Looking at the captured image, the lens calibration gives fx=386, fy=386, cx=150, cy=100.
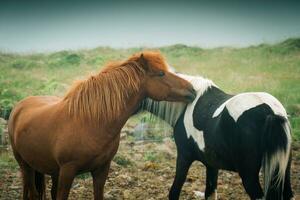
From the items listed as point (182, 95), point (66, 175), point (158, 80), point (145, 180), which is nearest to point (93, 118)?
point (66, 175)

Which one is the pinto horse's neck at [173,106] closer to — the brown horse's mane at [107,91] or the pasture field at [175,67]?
the pasture field at [175,67]

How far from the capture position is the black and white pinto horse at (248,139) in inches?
126

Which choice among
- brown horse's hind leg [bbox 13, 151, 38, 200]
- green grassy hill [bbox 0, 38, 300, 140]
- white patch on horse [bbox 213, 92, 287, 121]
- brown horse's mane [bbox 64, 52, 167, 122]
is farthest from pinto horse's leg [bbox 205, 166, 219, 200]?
green grassy hill [bbox 0, 38, 300, 140]

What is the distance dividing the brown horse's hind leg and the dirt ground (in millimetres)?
759

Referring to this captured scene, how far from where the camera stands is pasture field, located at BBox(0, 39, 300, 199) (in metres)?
5.09

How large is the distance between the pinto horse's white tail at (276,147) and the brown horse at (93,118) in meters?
0.90

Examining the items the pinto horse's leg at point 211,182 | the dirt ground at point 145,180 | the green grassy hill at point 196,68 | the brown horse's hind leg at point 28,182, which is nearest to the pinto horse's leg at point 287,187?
the pinto horse's leg at point 211,182

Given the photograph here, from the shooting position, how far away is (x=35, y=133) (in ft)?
11.8

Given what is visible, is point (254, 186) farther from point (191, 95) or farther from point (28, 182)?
point (28, 182)

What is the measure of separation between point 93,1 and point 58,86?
10.1 ft

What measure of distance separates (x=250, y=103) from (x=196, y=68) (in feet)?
23.3

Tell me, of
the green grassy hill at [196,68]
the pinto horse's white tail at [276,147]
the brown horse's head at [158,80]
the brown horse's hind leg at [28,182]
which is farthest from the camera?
the green grassy hill at [196,68]

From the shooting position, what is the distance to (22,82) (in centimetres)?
936

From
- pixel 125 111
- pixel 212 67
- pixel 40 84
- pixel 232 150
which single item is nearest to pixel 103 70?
pixel 125 111
